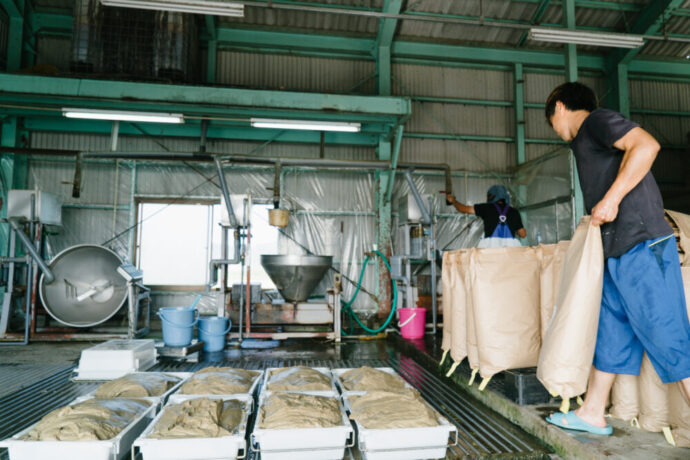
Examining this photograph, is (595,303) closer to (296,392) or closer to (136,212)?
(296,392)

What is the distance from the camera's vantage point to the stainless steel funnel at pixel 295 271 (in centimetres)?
525

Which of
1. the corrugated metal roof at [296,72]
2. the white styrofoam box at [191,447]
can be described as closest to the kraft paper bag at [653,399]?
the white styrofoam box at [191,447]

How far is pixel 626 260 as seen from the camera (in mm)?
1805

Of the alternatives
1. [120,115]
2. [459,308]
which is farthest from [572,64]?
[120,115]

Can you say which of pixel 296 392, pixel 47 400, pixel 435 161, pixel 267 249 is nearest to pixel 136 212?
pixel 267 249

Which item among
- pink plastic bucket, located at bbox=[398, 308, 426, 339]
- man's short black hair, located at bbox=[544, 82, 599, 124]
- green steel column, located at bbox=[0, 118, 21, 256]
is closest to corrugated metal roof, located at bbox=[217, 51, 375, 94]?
green steel column, located at bbox=[0, 118, 21, 256]

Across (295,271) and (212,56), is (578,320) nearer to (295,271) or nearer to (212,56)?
(295,271)

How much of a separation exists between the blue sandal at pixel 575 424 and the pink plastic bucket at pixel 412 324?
3.13 m

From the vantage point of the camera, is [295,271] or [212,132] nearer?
[295,271]

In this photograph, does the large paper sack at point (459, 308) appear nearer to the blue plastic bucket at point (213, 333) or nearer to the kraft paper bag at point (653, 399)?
the kraft paper bag at point (653, 399)

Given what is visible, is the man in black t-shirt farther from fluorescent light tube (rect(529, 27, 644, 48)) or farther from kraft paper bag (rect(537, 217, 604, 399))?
fluorescent light tube (rect(529, 27, 644, 48))

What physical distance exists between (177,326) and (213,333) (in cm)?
57

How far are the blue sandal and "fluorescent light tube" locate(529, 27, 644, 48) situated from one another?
448 centimetres

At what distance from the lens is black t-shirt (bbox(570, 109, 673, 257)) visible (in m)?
1.78
